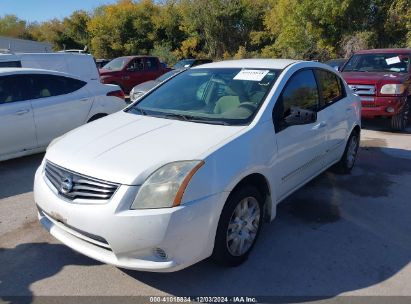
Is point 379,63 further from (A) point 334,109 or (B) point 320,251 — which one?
(B) point 320,251

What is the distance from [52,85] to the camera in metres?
6.50

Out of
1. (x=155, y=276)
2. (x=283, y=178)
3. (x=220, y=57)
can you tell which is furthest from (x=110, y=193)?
(x=220, y=57)

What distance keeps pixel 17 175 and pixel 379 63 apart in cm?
803

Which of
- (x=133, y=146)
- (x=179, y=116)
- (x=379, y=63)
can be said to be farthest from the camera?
(x=379, y=63)

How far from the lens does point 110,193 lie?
275 centimetres

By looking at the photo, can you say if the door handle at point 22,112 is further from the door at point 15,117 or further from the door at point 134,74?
the door at point 134,74

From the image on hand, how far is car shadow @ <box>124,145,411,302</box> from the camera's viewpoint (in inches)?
122

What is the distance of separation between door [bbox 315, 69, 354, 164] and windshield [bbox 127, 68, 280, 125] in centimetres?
99

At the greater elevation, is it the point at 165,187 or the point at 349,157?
the point at 165,187

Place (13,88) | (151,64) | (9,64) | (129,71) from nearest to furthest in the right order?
(13,88), (9,64), (129,71), (151,64)

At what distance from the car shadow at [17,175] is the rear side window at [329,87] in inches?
151

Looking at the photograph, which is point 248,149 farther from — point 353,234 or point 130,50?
point 130,50

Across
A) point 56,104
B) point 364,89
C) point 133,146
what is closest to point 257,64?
point 133,146

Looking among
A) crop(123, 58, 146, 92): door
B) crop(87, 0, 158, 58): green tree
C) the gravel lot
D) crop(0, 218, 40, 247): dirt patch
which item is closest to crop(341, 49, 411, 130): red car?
the gravel lot
